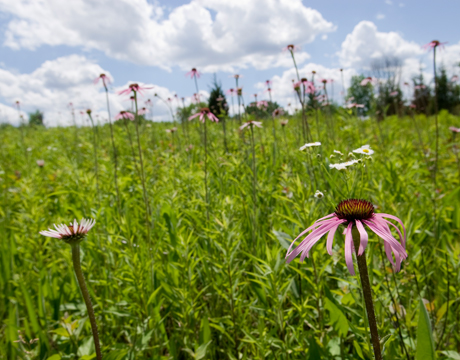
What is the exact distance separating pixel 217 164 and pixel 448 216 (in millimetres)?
1579

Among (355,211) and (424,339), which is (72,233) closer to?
(355,211)

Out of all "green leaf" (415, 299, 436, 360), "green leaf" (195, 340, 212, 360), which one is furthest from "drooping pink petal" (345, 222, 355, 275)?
"green leaf" (195, 340, 212, 360)

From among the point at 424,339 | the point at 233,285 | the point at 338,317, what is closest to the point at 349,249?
the point at 424,339

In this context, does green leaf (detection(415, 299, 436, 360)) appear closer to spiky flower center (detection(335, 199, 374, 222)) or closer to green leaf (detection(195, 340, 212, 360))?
spiky flower center (detection(335, 199, 374, 222))

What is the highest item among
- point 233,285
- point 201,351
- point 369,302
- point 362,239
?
point 362,239

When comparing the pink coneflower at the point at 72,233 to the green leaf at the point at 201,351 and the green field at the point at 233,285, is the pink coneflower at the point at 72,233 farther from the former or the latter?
the green leaf at the point at 201,351

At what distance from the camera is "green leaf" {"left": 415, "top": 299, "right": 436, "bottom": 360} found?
1.88 feet

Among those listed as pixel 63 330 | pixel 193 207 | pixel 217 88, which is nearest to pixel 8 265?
pixel 63 330

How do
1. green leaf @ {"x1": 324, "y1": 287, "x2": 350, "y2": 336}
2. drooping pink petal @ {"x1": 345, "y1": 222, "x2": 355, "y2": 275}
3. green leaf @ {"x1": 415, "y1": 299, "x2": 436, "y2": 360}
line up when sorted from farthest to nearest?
green leaf @ {"x1": 324, "y1": 287, "x2": 350, "y2": 336} → green leaf @ {"x1": 415, "y1": 299, "x2": 436, "y2": 360} → drooping pink petal @ {"x1": 345, "y1": 222, "x2": 355, "y2": 275}

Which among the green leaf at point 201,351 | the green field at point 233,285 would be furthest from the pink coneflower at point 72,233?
the green leaf at point 201,351

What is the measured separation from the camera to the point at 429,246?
162 cm

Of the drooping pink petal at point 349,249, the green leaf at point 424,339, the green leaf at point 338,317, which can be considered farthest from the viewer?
the green leaf at point 338,317

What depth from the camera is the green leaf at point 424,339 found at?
1.88 ft

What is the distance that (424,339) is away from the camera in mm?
586
